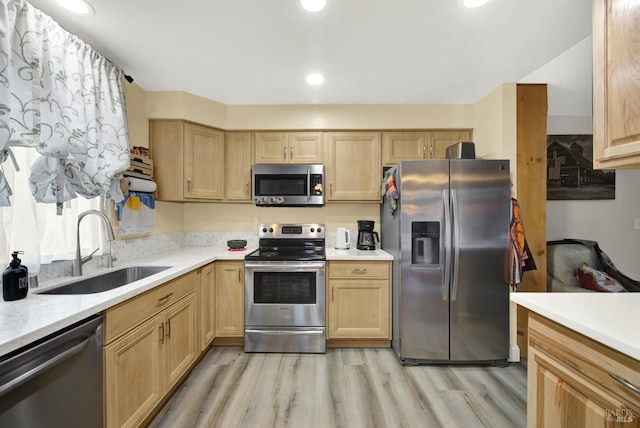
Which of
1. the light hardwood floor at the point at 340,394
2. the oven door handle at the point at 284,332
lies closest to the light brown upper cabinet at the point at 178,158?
the oven door handle at the point at 284,332

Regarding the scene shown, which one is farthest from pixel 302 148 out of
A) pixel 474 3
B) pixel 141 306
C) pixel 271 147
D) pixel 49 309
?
pixel 49 309

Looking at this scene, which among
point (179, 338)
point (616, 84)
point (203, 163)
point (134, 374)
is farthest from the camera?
point (203, 163)

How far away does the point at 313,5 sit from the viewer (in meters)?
1.45

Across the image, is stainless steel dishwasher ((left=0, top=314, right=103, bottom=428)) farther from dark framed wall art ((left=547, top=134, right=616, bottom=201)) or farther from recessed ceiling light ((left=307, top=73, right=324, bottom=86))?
dark framed wall art ((left=547, top=134, right=616, bottom=201))

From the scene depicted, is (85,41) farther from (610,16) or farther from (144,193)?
(610,16)

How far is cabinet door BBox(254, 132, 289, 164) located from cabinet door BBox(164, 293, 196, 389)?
61.7 inches

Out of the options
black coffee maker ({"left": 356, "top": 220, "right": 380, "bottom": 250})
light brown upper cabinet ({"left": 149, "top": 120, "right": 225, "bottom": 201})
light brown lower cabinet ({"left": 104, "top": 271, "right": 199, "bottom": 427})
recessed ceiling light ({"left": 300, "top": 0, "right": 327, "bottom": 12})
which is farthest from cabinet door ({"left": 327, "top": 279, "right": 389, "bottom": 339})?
recessed ceiling light ({"left": 300, "top": 0, "right": 327, "bottom": 12})

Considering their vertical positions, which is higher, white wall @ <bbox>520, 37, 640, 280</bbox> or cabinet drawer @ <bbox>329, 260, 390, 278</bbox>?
white wall @ <bbox>520, 37, 640, 280</bbox>

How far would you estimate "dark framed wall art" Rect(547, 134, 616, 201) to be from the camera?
3.00m

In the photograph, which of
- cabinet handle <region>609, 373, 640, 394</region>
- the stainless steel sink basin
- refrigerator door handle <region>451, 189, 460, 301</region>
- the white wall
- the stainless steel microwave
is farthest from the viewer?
the white wall

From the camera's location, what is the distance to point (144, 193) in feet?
7.75

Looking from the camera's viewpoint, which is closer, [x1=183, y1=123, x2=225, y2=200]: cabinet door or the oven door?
the oven door

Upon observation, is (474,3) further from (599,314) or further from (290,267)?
(290,267)

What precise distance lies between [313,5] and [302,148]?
59.2 inches
